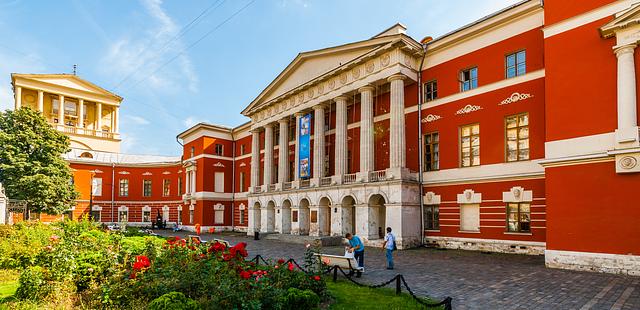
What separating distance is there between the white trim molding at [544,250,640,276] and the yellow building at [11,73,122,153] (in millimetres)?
56377

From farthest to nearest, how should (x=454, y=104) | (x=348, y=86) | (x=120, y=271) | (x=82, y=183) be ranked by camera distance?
(x=82, y=183), (x=348, y=86), (x=454, y=104), (x=120, y=271)

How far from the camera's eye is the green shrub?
24.0ft

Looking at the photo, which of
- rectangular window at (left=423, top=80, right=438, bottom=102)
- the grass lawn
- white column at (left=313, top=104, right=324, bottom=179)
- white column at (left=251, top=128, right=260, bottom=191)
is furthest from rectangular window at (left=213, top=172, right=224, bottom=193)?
the grass lawn

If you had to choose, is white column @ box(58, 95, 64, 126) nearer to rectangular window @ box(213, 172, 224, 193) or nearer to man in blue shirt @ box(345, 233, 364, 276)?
rectangular window @ box(213, 172, 224, 193)

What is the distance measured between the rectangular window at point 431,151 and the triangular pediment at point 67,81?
5177 cm

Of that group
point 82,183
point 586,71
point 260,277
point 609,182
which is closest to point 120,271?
point 260,277

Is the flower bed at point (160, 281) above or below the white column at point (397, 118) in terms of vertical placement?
below

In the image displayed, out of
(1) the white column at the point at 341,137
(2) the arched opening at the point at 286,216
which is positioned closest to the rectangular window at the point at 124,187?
(2) the arched opening at the point at 286,216

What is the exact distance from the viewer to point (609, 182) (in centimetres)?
1246

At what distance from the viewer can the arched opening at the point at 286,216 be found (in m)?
30.6

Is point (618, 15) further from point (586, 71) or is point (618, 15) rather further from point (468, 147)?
point (468, 147)

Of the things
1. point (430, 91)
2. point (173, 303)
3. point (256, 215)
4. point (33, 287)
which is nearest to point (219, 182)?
point (256, 215)

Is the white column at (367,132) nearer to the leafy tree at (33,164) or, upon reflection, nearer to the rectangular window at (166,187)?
the leafy tree at (33,164)

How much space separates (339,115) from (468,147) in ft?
29.8
